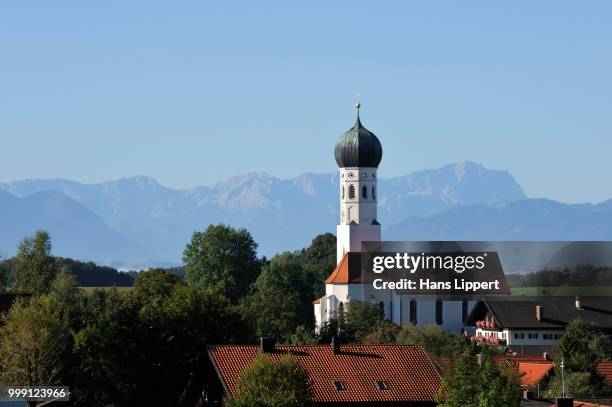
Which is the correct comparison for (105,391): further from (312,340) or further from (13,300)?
(312,340)

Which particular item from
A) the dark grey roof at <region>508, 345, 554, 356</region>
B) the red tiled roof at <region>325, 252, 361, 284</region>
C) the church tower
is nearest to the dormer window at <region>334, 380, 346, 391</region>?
the dark grey roof at <region>508, 345, 554, 356</region>

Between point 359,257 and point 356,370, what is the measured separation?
73.5 m

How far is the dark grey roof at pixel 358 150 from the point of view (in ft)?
458

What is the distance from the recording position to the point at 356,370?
57125mm

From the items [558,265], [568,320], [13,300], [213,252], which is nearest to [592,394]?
[13,300]

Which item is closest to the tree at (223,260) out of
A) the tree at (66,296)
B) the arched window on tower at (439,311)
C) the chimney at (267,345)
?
the arched window on tower at (439,311)

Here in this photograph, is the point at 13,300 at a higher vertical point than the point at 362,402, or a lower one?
higher

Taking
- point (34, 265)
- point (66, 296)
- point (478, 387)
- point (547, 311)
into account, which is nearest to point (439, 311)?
point (547, 311)

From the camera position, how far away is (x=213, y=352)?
57031mm

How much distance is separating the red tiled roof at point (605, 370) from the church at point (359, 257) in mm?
43623

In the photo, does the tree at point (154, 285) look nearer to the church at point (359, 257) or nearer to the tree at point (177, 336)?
the tree at point (177, 336)

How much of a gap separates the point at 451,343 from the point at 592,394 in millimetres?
25196

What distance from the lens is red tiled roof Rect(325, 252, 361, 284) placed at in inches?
4978

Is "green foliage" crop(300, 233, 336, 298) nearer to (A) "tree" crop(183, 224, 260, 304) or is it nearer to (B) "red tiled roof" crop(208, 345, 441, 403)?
(A) "tree" crop(183, 224, 260, 304)
